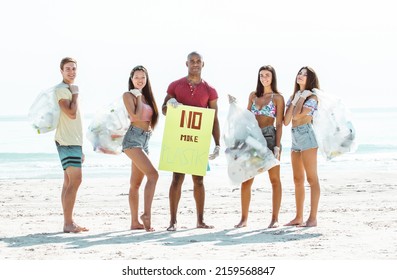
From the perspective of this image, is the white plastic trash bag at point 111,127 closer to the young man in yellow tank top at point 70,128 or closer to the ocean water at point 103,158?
the young man in yellow tank top at point 70,128

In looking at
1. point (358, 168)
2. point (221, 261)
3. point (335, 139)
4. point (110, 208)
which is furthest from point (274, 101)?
point (358, 168)

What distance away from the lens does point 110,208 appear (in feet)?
35.9

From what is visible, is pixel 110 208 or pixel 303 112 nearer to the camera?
pixel 303 112

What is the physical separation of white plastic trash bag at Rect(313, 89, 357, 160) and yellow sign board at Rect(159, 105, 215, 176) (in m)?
1.24

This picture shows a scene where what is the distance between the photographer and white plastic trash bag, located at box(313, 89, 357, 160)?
876 cm

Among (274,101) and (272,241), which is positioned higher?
(274,101)

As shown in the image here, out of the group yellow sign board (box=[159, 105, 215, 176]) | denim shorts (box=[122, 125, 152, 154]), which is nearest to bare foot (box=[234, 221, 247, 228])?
yellow sign board (box=[159, 105, 215, 176])

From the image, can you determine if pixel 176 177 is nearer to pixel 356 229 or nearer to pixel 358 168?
pixel 356 229

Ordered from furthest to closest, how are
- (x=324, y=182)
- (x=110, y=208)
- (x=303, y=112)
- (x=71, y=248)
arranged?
(x=324, y=182) → (x=110, y=208) → (x=303, y=112) → (x=71, y=248)

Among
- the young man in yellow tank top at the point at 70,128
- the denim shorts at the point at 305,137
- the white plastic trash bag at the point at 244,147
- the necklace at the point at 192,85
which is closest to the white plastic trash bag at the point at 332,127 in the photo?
the denim shorts at the point at 305,137

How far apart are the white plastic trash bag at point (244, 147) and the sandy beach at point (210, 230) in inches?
26.0

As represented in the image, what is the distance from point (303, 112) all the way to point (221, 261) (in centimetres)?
230

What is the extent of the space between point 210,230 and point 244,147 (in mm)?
989

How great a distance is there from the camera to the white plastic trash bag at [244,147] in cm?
855
